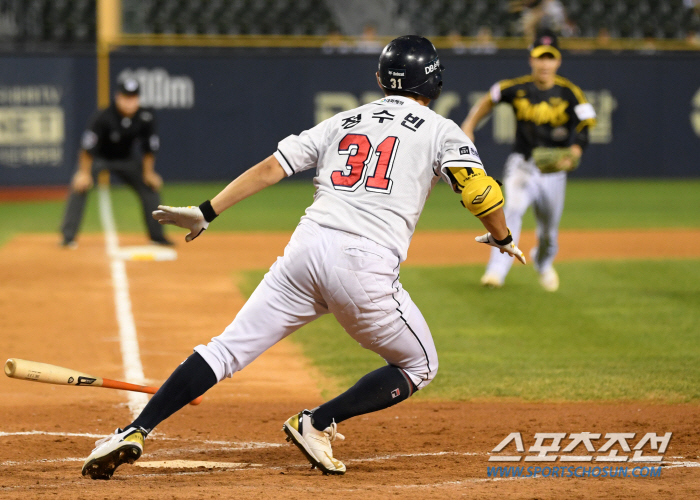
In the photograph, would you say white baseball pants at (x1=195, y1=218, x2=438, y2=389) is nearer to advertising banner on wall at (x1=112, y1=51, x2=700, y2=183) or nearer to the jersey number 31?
the jersey number 31

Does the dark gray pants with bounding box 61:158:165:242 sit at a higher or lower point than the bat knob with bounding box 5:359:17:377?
lower

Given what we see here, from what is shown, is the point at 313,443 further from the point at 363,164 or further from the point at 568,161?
the point at 568,161

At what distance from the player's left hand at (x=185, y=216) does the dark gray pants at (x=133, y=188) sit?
842 centimetres

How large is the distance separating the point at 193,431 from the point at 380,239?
181cm

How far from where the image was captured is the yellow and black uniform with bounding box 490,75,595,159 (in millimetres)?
9742

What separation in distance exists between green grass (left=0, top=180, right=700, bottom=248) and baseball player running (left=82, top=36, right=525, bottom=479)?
1057 centimetres

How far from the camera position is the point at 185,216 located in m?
4.48

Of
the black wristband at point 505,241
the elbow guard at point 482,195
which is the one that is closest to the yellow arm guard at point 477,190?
the elbow guard at point 482,195

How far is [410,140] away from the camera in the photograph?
177 inches

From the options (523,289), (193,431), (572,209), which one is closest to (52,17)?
(572,209)

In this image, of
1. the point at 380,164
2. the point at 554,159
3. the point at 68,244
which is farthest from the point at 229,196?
the point at 68,244

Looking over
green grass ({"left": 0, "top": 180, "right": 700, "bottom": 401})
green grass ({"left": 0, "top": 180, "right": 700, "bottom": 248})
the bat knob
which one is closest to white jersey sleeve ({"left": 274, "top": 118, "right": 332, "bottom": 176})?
the bat knob

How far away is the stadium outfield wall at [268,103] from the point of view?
64.6ft

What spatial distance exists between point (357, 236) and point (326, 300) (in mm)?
332
